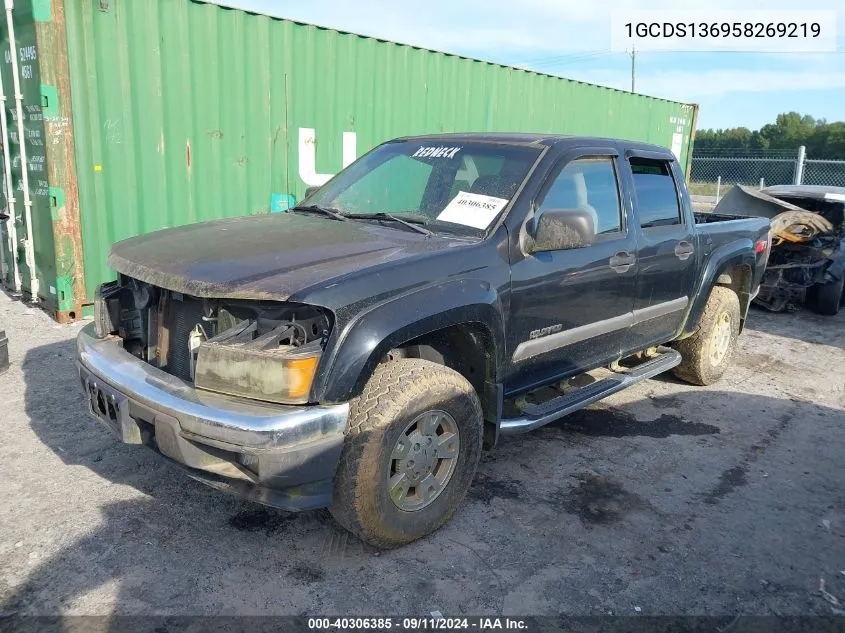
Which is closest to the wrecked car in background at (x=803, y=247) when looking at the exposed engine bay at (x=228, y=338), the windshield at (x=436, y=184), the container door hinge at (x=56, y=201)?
the windshield at (x=436, y=184)

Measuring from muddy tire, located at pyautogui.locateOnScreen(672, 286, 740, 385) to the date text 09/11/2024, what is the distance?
3.38 metres

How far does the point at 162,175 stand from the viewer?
679 cm

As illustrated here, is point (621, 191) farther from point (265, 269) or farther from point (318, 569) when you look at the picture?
point (318, 569)

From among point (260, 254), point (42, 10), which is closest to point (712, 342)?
point (260, 254)

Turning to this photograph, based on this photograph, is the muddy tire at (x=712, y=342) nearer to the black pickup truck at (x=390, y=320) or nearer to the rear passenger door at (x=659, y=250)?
the rear passenger door at (x=659, y=250)

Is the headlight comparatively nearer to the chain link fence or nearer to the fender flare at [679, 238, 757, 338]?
the fender flare at [679, 238, 757, 338]

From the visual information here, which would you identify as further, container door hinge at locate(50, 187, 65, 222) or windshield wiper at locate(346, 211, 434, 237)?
container door hinge at locate(50, 187, 65, 222)

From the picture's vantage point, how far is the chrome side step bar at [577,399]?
3.52 metres

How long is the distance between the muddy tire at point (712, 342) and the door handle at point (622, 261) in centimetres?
152

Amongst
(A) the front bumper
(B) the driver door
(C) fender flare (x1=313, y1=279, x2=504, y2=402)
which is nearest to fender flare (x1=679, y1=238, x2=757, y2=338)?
(B) the driver door

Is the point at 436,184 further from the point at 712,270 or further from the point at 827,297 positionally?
the point at 827,297

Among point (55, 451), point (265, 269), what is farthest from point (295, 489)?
point (55, 451)

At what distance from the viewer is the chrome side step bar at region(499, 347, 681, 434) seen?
11.5 feet

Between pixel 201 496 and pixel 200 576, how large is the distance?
68 cm
